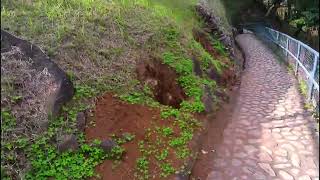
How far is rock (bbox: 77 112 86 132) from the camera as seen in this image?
5.54m

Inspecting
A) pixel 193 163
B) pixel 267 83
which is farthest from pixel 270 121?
pixel 267 83

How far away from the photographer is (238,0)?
30.6 metres

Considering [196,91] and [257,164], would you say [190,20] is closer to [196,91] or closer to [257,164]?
Result: [196,91]

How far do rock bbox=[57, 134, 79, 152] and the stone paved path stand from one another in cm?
218

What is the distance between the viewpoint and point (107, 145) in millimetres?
5406

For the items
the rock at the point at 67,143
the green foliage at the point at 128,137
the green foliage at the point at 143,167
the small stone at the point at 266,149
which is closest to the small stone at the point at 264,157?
the small stone at the point at 266,149

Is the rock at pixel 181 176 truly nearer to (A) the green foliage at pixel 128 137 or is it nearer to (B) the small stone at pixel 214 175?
(B) the small stone at pixel 214 175

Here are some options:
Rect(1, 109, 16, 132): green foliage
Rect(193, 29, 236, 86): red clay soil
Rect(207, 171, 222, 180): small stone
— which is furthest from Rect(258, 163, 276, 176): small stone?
Rect(193, 29, 236, 86): red clay soil

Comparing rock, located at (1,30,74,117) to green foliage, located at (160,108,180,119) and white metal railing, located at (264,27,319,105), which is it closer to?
green foliage, located at (160,108,180,119)

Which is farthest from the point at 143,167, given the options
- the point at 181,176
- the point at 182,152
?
the point at 182,152

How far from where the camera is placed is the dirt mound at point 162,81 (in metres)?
7.25

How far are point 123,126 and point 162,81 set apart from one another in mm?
2115

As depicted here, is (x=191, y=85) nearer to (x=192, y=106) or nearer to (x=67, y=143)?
(x=192, y=106)

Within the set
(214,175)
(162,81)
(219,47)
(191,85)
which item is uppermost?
(219,47)
